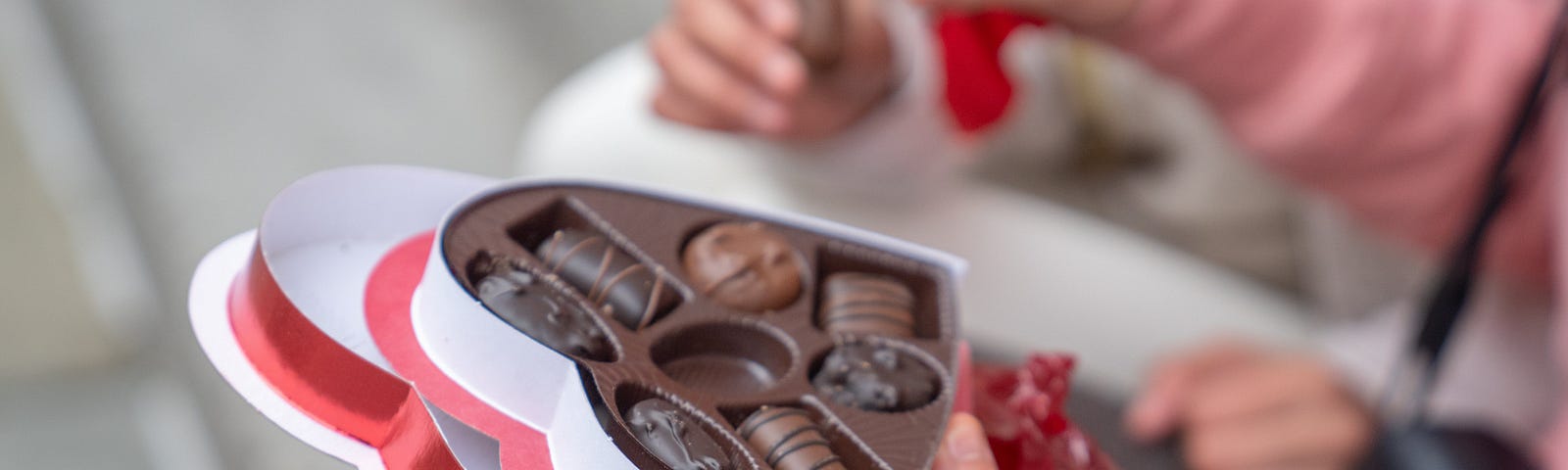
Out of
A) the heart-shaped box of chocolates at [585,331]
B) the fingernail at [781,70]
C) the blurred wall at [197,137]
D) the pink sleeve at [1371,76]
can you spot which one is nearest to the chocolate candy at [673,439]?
the heart-shaped box of chocolates at [585,331]

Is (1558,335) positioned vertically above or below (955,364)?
below

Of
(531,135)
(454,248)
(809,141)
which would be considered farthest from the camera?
(531,135)

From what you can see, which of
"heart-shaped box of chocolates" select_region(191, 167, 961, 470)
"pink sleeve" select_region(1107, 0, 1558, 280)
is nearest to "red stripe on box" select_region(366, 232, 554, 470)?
"heart-shaped box of chocolates" select_region(191, 167, 961, 470)

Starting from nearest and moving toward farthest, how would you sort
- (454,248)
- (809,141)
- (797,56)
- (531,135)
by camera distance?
(454,248), (797,56), (809,141), (531,135)

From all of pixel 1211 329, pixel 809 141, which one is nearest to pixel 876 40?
pixel 809 141

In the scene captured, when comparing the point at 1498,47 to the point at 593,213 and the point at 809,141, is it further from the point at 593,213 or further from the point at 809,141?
the point at 593,213

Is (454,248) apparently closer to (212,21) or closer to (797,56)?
(797,56)

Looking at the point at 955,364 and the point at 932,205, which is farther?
the point at 932,205

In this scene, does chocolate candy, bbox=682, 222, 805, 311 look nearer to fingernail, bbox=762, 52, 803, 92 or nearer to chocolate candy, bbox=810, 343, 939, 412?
chocolate candy, bbox=810, 343, 939, 412
